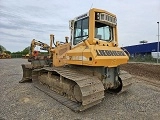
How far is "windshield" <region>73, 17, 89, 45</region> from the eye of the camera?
632 centimetres

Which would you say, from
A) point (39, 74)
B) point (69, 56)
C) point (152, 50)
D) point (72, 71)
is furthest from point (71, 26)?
point (152, 50)

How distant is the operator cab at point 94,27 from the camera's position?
601cm

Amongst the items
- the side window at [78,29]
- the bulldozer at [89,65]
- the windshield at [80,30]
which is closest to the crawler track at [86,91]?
the bulldozer at [89,65]

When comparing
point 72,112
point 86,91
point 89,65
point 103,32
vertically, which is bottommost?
point 72,112

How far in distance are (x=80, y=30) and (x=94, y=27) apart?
0.75 meters

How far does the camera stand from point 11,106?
18.6 ft

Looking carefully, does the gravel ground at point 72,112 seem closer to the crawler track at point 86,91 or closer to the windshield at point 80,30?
the crawler track at point 86,91

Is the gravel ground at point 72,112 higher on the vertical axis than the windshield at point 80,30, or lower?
lower

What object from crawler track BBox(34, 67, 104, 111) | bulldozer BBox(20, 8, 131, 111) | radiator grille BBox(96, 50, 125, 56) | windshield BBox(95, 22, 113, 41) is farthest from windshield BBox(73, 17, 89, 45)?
crawler track BBox(34, 67, 104, 111)

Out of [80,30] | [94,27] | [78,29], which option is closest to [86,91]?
[94,27]

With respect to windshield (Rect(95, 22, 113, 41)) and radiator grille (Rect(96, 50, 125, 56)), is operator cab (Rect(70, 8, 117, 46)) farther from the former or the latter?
radiator grille (Rect(96, 50, 125, 56))

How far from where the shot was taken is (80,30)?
6.61 m

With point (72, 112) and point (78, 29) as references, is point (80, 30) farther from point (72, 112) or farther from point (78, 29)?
point (72, 112)

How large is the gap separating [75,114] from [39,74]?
3.87 meters
